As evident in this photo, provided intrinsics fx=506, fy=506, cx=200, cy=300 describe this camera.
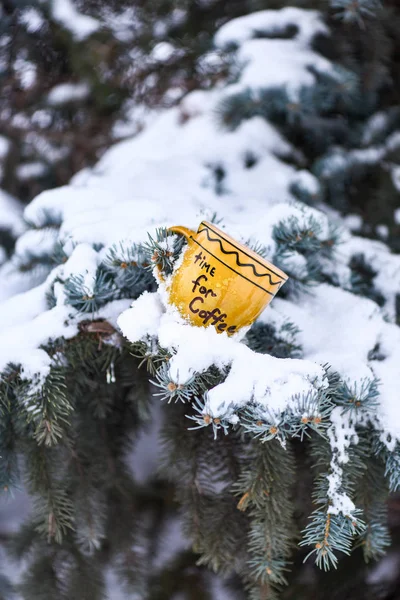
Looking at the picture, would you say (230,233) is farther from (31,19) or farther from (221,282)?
(31,19)

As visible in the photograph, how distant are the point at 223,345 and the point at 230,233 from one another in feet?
0.87

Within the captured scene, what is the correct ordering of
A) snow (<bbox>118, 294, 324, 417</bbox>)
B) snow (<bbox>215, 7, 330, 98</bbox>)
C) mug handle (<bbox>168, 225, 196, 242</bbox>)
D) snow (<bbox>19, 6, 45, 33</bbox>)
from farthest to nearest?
snow (<bbox>19, 6, 45, 33</bbox>) < snow (<bbox>215, 7, 330, 98</bbox>) < mug handle (<bbox>168, 225, 196, 242</bbox>) < snow (<bbox>118, 294, 324, 417</bbox>)

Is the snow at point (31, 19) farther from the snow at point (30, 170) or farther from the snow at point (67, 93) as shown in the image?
the snow at point (30, 170)

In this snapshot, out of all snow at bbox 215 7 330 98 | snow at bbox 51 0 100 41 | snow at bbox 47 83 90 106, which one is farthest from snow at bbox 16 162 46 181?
snow at bbox 215 7 330 98

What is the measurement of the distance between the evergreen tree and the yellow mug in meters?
0.03

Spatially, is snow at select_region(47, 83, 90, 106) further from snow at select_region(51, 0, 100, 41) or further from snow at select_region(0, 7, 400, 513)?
snow at select_region(51, 0, 100, 41)

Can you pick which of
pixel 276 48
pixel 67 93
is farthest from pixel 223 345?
pixel 67 93

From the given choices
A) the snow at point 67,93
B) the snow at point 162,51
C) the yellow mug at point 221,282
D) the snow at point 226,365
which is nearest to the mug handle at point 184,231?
the yellow mug at point 221,282

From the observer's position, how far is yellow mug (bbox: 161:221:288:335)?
0.70 metres

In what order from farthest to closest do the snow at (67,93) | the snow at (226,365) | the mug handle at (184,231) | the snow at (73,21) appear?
the snow at (67,93) → the snow at (73,21) → the mug handle at (184,231) → the snow at (226,365)

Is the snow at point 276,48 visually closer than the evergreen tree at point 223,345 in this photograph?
No

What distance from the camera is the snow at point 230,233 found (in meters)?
0.69

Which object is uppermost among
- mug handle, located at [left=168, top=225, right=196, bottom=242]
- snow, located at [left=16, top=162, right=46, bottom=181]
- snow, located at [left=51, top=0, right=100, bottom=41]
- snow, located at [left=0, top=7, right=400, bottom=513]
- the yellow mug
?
snow, located at [left=51, top=0, right=100, bottom=41]

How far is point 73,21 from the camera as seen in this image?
1.54 meters
